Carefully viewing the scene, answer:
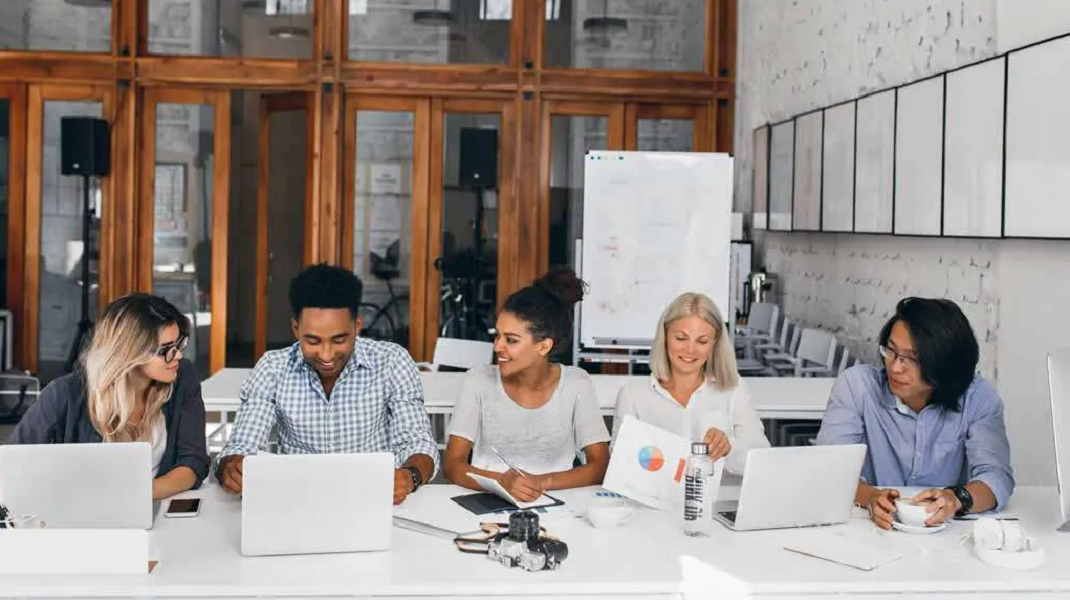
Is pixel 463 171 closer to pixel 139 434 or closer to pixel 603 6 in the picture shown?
pixel 603 6

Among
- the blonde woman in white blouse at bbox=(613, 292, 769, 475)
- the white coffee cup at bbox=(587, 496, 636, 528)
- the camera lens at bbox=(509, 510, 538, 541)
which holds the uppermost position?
the blonde woman in white blouse at bbox=(613, 292, 769, 475)

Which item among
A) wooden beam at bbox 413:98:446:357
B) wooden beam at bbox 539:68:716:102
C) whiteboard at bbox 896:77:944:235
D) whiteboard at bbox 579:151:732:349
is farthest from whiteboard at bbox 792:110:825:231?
wooden beam at bbox 413:98:446:357

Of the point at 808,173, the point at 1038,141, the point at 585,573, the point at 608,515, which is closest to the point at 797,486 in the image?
the point at 608,515

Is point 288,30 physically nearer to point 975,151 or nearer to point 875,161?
point 875,161

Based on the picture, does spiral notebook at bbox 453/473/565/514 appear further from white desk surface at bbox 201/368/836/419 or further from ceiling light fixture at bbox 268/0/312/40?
ceiling light fixture at bbox 268/0/312/40

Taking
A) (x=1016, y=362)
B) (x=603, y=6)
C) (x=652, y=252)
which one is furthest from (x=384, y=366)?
(x=603, y=6)

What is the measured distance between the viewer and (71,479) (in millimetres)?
2838

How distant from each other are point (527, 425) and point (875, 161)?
11.0ft

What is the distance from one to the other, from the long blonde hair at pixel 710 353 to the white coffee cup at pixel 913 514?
914 millimetres

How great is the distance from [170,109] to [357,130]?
1.44m

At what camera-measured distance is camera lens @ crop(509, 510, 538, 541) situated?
9.30 feet

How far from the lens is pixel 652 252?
747cm

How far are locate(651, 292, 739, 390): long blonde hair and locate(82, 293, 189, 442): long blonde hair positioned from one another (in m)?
1.58

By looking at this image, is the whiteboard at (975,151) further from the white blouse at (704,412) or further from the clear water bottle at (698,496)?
the clear water bottle at (698,496)
